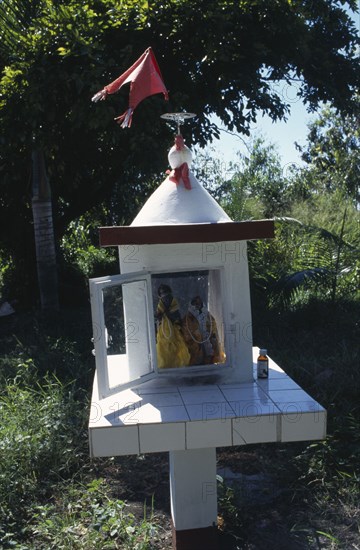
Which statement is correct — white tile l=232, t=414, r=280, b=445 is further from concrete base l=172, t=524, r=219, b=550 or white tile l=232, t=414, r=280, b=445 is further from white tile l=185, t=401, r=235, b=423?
concrete base l=172, t=524, r=219, b=550

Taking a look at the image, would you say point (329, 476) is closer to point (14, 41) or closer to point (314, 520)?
point (314, 520)

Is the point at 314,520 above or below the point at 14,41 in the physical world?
below

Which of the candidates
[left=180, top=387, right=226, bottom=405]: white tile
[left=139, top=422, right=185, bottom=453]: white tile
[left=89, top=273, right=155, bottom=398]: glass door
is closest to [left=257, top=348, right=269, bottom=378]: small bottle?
[left=180, top=387, right=226, bottom=405]: white tile

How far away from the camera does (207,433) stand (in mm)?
2479

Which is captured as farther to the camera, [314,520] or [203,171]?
[203,171]

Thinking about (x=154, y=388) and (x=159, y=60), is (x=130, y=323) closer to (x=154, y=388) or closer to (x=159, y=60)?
(x=154, y=388)

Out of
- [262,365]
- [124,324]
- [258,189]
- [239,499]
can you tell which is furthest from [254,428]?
[258,189]

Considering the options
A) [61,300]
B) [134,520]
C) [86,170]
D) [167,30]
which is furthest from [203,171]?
[134,520]

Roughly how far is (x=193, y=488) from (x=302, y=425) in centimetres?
71

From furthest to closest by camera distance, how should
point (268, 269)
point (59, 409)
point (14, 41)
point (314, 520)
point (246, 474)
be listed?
point (268, 269)
point (14, 41)
point (59, 409)
point (246, 474)
point (314, 520)

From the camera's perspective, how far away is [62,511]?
11.1ft

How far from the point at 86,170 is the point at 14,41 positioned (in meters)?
2.59

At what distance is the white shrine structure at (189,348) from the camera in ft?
8.25

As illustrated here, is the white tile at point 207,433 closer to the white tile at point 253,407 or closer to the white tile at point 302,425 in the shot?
the white tile at point 253,407
